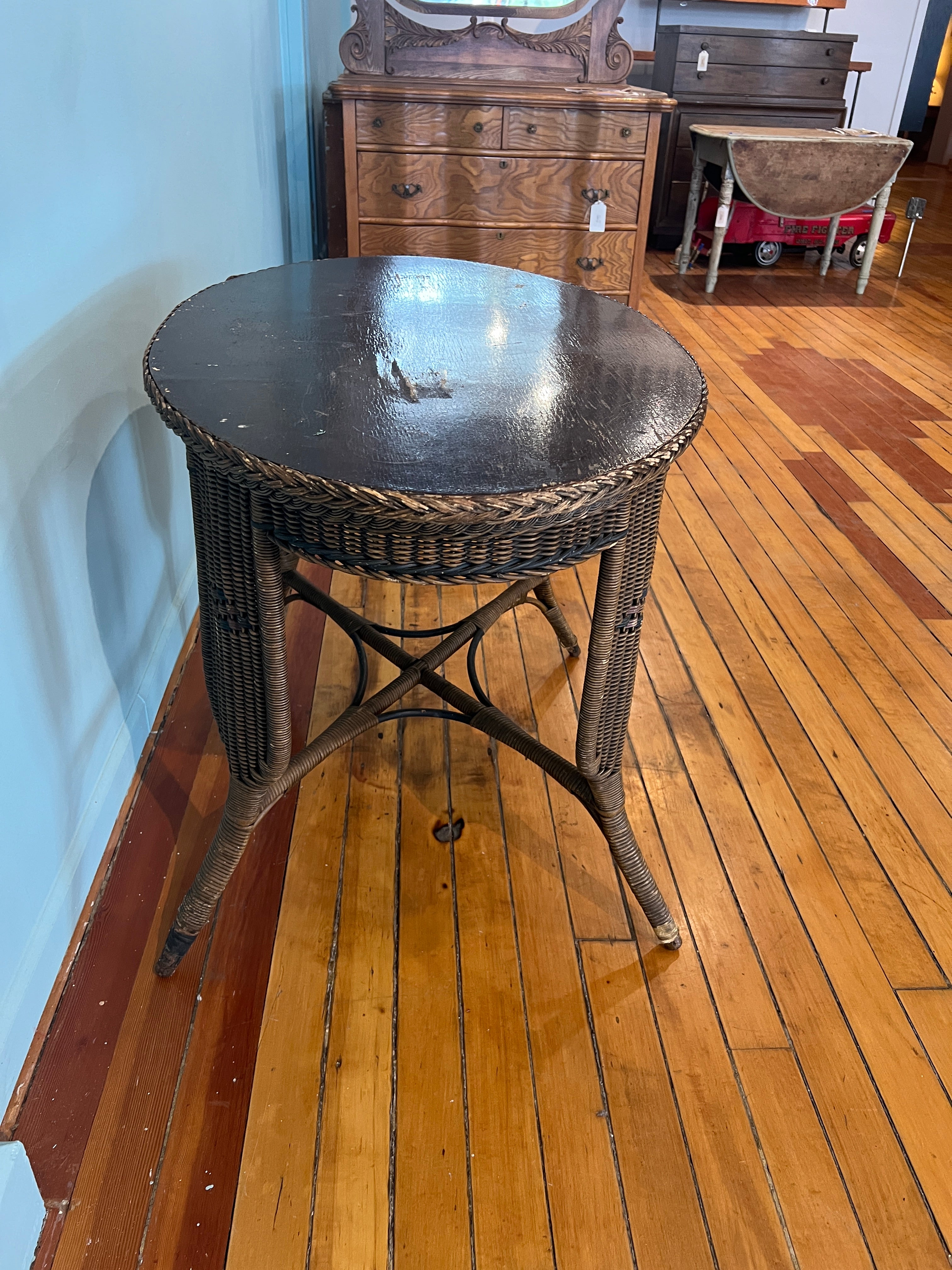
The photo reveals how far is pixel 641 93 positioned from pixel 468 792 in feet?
7.69

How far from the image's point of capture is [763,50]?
5.25 meters

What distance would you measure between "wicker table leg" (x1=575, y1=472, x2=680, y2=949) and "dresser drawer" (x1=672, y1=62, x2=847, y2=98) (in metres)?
5.12

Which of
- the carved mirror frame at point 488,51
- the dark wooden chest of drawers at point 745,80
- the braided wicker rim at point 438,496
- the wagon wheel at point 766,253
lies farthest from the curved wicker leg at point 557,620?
the wagon wheel at point 766,253

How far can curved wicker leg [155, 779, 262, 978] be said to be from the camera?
130 centimetres

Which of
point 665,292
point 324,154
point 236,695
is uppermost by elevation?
point 324,154

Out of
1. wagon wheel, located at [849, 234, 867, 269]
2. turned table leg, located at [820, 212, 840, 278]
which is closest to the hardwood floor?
turned table leg, located at [820, 212, 840, 278]

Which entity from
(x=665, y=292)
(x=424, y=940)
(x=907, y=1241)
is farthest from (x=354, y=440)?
(x=665, y=292)

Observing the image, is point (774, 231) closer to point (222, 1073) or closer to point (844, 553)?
point (844, 553)

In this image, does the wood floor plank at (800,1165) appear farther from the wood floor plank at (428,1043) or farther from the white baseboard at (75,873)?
the white baseboard at (75,873)

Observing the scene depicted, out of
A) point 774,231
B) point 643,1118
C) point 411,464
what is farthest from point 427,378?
point 774,231

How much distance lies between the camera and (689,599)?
7.54ft

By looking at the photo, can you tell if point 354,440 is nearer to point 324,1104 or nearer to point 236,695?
point 236,695

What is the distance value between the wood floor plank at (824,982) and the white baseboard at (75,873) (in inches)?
38.5

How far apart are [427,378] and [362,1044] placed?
2.83ft
